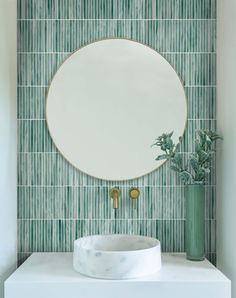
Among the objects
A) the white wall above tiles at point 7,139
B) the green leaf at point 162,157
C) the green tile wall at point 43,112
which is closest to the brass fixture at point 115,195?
the green tile wall at point 43,112

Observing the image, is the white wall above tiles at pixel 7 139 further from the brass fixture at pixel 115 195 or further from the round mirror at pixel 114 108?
the brass fixture at pixel 115 195

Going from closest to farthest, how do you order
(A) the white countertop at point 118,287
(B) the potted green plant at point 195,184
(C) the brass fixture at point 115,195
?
(A) the white countertop at point 118,287 → (B) the potted green plant at point 195,184 → (C) the brass fixture at point 115,195

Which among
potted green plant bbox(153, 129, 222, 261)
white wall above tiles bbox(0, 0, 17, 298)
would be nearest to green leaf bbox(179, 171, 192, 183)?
potted green plant bbox(153, 129, 222, 261)

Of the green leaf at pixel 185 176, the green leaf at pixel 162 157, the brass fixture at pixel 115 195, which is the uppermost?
the green leaf at pixel 162 157

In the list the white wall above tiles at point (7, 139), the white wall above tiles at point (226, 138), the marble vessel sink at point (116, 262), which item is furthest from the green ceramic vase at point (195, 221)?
the white wall above tiles at point (7, 139)

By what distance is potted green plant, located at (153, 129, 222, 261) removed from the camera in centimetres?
195

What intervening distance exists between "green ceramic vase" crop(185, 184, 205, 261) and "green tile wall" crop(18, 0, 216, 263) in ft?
0.61

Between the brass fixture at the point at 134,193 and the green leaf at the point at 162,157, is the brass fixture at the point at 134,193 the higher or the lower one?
the lower one

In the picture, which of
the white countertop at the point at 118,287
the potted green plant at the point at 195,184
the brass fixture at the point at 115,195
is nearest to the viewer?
the white countertop at the point at 118,287

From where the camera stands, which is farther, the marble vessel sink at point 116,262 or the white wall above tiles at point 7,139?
the white wall above tiles at point 7,139

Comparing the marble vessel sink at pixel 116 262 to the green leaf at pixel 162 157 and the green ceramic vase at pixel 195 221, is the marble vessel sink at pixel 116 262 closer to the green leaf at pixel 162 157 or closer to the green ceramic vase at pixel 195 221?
the green ceramic vase at pixel 195 221

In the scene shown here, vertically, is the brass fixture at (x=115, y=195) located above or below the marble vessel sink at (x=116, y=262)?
above

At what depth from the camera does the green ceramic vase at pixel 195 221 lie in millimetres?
1943

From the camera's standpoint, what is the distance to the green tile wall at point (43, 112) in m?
2.14
